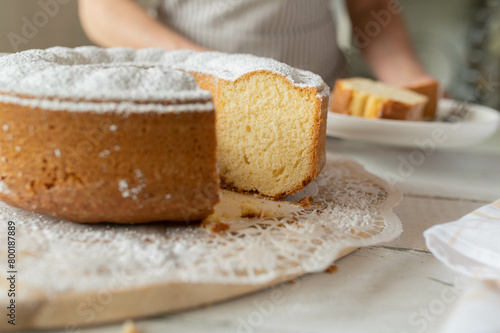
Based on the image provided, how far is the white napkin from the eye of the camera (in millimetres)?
745

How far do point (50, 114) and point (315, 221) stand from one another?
23.0 inches

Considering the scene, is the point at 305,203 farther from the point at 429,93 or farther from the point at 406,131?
the point at 429,93

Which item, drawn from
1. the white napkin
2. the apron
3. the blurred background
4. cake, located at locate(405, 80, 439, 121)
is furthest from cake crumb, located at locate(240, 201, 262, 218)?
the blurred background

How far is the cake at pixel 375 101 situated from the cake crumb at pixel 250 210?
0.79 m

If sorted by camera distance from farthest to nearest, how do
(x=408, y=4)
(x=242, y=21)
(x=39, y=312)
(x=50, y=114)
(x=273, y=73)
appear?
(x=408, y=4)
(x=242, y=21)
(x=273, y=73)
(x=50, y=114)
(x=39, y=312)

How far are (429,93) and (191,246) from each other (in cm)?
145

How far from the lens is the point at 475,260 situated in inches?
37.5

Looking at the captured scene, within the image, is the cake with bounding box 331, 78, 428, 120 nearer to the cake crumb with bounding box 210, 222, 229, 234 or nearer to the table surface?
the table surface

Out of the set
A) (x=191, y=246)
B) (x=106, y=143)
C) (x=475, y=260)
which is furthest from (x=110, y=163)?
(x=475, y=260)

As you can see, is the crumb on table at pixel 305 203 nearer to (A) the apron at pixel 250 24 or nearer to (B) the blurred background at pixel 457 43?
(A) the apron at pixel 250 24

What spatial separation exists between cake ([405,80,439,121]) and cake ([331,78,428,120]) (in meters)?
0.07

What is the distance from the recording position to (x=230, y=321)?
2.57 ft

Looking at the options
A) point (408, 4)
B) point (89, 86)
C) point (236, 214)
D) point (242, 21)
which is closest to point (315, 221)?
point (236, 214)

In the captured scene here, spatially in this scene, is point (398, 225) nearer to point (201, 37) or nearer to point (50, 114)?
point (50, 114)
